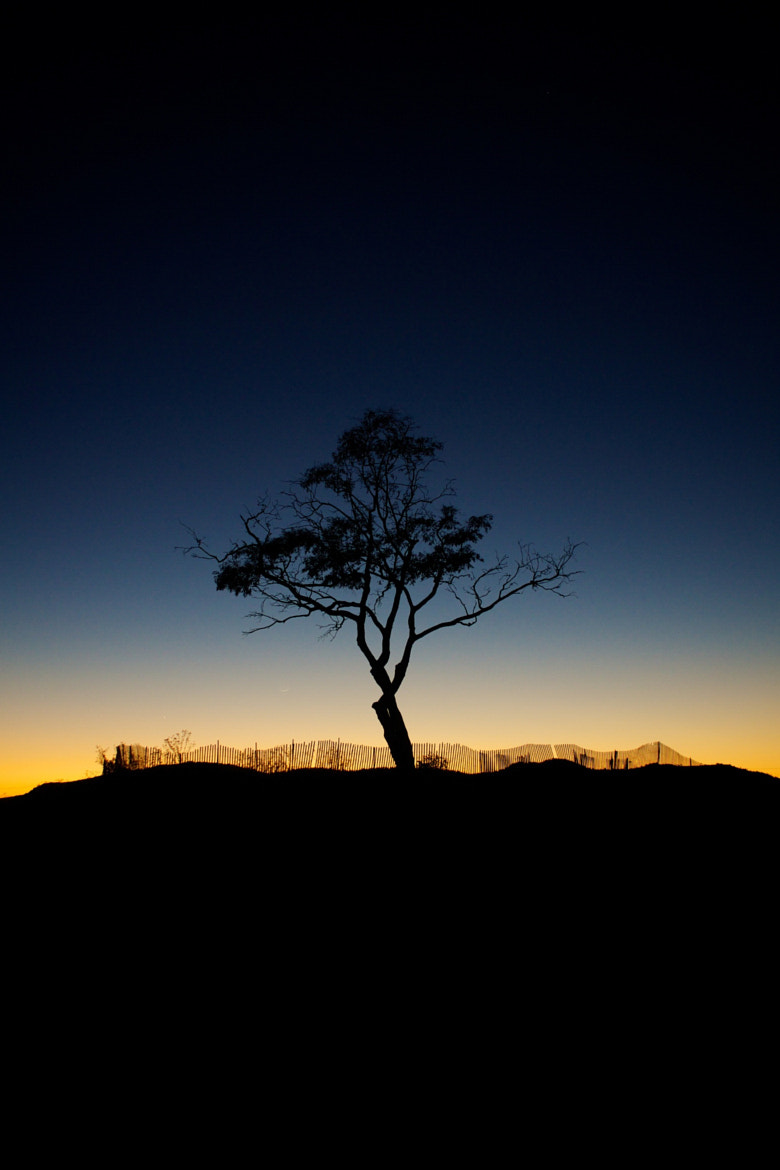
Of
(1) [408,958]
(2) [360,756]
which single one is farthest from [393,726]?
(1) [408,958]

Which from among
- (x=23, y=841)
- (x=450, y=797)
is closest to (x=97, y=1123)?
(x=23, y=841)

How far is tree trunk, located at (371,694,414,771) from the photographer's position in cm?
2091

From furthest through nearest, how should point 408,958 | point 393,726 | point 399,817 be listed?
point 393,726, point 399,817, point 408,958

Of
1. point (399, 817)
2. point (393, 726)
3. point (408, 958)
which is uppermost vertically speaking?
point (393, 726)

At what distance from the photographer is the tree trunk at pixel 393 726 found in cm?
2091

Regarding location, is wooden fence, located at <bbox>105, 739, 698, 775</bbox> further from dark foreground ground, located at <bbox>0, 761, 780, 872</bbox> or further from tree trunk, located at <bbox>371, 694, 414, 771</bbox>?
dark foreground ground, located at <bbox>0, 761, 780, 872</bbox>

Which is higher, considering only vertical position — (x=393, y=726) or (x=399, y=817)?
(x=393, y=726)

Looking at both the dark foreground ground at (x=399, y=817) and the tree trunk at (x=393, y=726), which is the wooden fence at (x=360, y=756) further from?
the dark foreground ground at (x=399, y=817)

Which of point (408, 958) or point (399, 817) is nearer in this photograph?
point (408, 958)

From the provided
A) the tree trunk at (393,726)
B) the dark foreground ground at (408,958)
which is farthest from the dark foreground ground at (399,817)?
the tree trunk at (393,726)

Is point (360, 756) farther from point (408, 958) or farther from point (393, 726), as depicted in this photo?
point (408, 958)

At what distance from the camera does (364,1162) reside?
146 inches

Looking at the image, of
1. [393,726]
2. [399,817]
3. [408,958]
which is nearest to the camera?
[408,958]

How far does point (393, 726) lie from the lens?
2092cm
